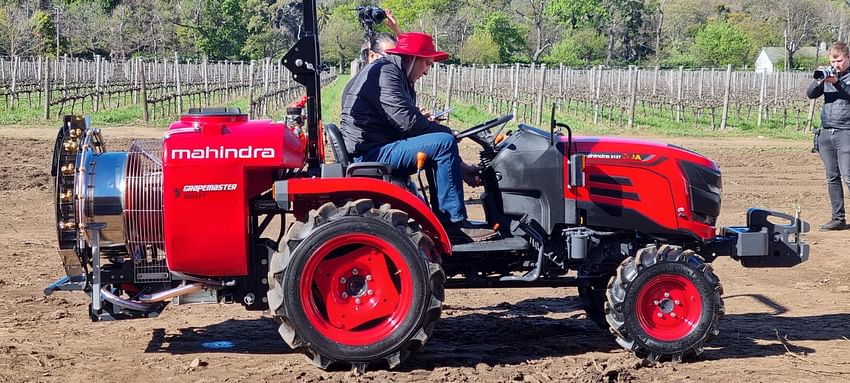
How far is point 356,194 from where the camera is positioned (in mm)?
5469

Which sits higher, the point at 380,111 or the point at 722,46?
the point at 722,46

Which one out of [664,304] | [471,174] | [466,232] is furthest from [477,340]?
[664,304]

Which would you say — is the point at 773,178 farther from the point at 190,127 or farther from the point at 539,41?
the point at 539,41

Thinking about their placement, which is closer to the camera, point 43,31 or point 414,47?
point 414,47

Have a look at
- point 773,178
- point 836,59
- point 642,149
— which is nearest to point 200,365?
point 642,149

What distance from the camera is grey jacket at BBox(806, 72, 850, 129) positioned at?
405 inches

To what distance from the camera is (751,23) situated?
87.5m

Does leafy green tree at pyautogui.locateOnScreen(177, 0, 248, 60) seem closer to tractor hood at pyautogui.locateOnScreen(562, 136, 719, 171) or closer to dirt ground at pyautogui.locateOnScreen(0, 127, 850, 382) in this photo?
dirt ground at pyautogui.locateOnScreen(0, 127, 850, 382)

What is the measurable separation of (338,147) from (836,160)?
7.08 metres

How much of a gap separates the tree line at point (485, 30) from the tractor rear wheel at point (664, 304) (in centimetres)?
4149

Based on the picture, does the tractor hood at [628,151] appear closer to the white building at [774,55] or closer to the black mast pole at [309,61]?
the black mast pole at [309,61]

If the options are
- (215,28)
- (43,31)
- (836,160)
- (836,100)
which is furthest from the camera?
(215,28)

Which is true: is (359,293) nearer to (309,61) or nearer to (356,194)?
(356,194)

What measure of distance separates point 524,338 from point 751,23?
87268 mm
